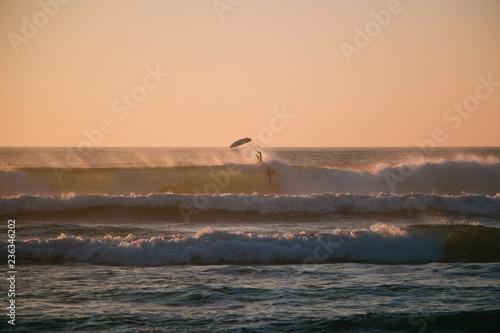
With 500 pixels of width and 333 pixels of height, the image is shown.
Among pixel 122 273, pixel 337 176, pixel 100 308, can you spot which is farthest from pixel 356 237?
pixel 337 176

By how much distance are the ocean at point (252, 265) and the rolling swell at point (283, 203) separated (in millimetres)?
67

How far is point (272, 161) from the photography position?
34219mm

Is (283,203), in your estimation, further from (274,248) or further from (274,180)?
(274,248)

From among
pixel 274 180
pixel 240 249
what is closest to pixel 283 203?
pixel 274 180

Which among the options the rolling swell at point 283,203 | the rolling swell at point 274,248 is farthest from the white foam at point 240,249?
the rolling swell at point 283,203

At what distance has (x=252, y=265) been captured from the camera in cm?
1185

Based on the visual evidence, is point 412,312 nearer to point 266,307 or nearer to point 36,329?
point 266,307

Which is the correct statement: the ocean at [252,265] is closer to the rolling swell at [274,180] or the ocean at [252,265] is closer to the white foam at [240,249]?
the white foam at [240,249]

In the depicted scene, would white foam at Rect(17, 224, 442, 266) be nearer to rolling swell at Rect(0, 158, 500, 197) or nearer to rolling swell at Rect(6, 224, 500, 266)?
rolling swell at Rect(6, 224, 500, 266)

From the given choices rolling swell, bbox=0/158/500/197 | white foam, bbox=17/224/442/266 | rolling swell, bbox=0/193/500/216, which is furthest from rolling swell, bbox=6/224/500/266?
rolling swell, bbox=0/158/500/197

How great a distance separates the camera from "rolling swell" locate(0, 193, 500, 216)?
882 inches

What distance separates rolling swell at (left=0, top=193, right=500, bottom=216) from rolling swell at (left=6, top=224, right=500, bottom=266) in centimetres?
888

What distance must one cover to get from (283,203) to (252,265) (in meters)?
11.2

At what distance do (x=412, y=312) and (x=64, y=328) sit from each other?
18.7ft
